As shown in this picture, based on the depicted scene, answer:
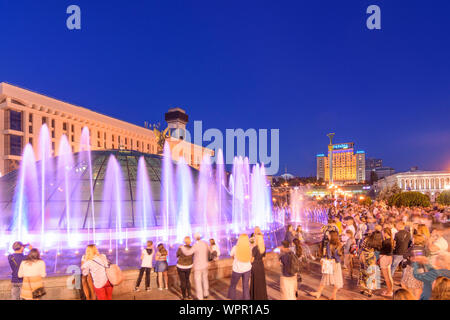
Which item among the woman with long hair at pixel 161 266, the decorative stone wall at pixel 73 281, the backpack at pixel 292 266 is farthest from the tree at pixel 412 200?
the woman with long hair at pixel 161 266

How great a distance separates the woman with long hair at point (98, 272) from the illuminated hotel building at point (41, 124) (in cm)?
4348

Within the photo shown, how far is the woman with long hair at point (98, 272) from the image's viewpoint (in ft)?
16.0

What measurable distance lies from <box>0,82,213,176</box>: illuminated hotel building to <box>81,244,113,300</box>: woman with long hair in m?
43.5

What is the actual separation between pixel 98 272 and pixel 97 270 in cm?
4

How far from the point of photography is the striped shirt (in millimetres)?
4871

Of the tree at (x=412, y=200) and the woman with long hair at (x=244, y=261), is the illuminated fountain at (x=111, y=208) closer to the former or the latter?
the woman with long hair at (x=244, y=261)

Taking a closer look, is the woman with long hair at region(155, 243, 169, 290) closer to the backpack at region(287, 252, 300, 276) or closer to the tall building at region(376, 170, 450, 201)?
the backpack at region(287, 252, 300, 276)

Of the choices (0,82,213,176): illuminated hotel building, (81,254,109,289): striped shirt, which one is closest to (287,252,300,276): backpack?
(81,254,109,289): striped shirt

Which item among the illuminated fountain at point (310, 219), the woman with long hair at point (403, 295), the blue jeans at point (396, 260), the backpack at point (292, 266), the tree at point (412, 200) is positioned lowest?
the illuminated fountain at point (310, 219)
